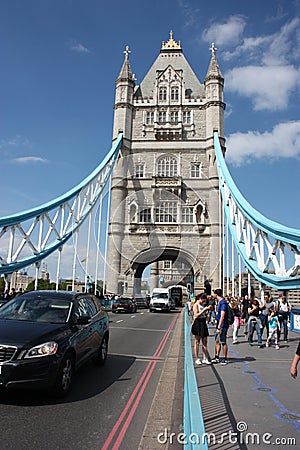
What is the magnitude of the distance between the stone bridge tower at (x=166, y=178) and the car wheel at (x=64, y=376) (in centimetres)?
2951

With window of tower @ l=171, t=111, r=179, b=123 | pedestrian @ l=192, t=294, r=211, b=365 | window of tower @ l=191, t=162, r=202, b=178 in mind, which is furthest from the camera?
window of tower @ l=171, t=111, r=179, b=123

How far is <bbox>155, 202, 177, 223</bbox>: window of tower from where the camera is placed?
3762 centimetres

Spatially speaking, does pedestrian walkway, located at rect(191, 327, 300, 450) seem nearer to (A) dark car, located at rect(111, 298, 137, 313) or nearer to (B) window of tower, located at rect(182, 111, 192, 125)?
(A) dark car, located at rect(111, 298, 137, 313)

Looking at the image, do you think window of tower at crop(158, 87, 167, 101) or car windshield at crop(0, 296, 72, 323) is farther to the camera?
window of tower at crop(158, 87, 167, 101)

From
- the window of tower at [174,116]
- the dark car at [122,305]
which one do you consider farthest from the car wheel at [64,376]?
the window of tower at [174,116]

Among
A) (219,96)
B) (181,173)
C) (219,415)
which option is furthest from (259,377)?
(219,96)

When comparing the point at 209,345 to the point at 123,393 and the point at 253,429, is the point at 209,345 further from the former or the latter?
the point at 253,429

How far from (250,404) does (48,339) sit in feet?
9.26

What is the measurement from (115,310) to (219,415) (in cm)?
2307

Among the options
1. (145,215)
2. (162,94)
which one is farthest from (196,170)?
(162,94)

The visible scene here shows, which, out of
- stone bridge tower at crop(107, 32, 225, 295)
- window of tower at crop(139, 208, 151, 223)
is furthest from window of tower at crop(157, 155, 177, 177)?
window of tower at crop(139, 208, 151, 223)

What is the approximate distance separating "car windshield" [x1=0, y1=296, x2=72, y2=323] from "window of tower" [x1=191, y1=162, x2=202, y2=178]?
1310 inches

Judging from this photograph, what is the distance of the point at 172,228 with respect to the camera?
37094 mm

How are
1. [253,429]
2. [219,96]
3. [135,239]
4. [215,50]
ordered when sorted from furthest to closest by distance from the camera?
[215,50]
[219,96]
[135,239]
[253,429]
